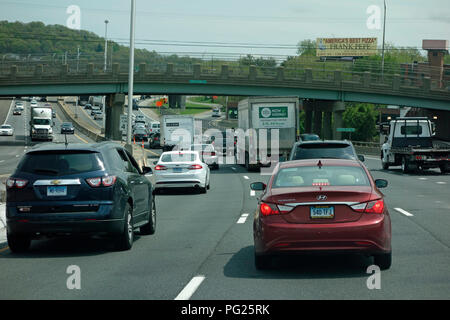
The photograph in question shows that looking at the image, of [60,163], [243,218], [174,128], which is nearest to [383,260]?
[60,163]

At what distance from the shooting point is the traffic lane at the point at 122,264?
859cm

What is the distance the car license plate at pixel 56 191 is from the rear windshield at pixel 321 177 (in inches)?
A: 133

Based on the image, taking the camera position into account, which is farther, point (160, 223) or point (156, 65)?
point (156, 65)

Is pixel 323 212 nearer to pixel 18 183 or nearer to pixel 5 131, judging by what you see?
pixel 18 183

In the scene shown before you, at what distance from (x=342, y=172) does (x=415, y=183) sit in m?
21.1

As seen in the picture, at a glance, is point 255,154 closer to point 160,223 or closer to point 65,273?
point 160,223

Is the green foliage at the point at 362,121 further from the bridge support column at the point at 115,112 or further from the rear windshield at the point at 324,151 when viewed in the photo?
the rear windshield at the point at 324,151

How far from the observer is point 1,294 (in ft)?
27.7

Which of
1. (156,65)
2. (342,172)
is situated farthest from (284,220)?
(156,65)

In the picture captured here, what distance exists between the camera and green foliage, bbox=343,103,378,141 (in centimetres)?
10694

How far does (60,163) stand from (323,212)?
4527 mm

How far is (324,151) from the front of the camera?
1962 cm

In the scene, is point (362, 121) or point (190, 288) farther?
point (362, 121)

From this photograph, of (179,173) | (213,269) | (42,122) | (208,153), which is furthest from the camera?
(42,122)
